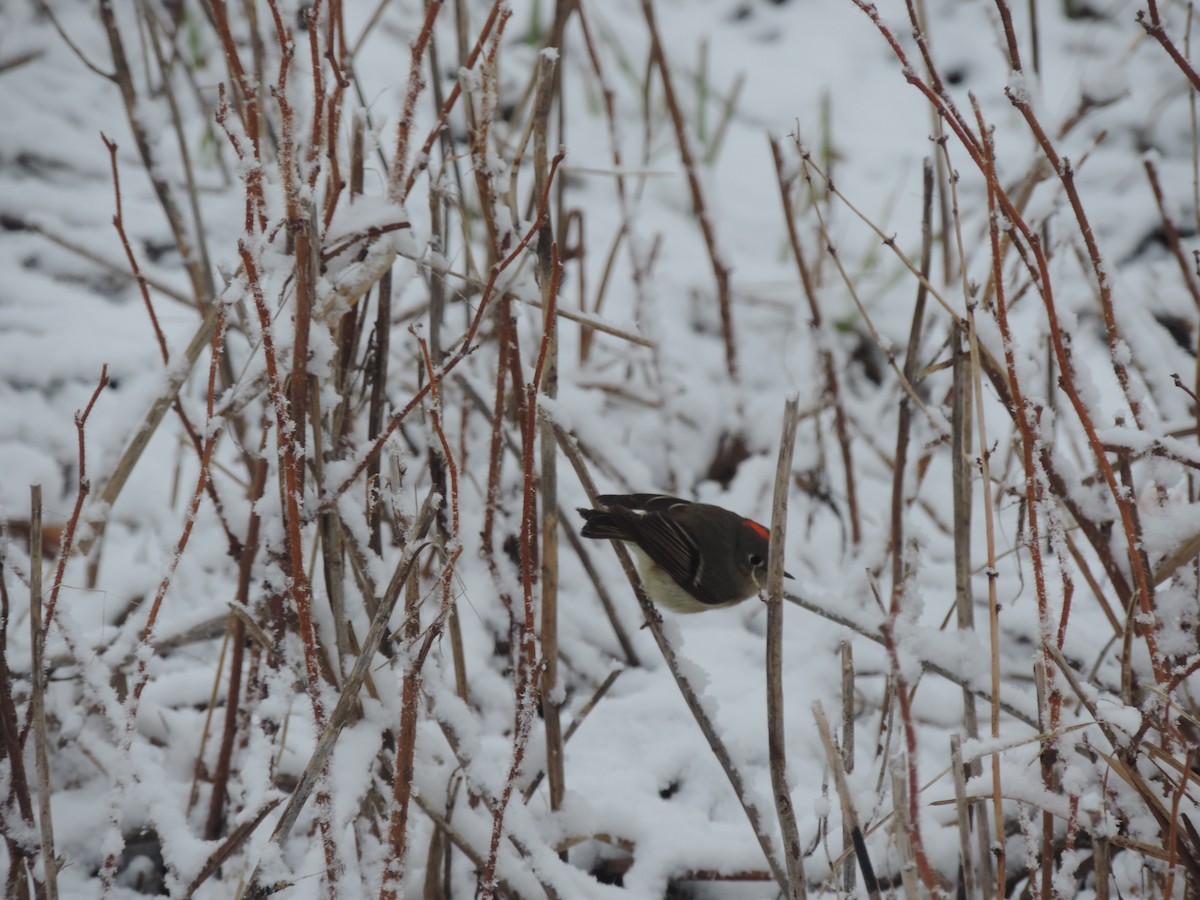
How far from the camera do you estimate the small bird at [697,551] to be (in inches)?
87.6

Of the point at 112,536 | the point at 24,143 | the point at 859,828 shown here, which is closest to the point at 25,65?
the point at 24,143

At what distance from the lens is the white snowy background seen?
1428 mm

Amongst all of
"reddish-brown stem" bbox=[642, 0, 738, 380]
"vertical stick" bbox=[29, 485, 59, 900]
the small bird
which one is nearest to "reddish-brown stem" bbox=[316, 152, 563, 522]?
"vertical stick" bbox=[29, 485, 59, 900]

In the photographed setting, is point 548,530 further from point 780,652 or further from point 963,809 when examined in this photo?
point 963,809

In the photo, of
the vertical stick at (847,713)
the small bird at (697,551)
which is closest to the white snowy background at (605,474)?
the vertical stick at (847,713)

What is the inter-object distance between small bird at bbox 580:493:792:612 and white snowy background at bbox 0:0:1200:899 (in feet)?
0.44

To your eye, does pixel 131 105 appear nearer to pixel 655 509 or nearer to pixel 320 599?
pixel 320 599

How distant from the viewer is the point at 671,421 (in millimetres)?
2893

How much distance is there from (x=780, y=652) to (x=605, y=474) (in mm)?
1471

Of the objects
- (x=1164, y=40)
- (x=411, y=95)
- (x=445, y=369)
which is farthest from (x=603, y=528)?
(x=1164, y=40)

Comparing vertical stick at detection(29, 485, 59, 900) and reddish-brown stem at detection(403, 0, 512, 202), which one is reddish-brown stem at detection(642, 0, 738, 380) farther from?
vertical stick at detection(29, 485, 59, 900)

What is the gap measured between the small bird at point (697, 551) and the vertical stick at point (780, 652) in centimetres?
87

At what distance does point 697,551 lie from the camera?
7.48 feet

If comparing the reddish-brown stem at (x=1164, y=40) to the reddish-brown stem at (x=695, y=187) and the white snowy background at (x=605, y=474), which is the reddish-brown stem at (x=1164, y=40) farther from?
the reddish-brown stem at (x=695, y=187)
